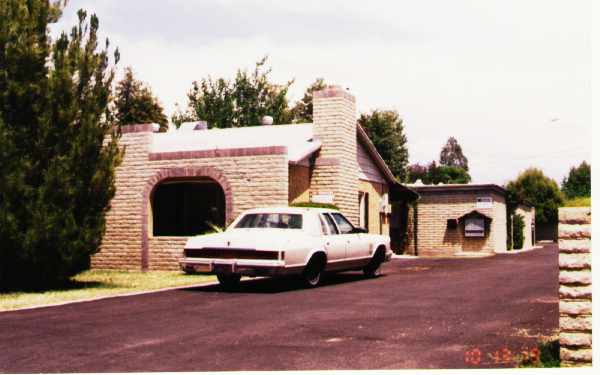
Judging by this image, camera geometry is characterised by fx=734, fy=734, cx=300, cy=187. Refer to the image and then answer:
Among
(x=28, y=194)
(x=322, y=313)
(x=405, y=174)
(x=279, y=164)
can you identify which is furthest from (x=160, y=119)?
(x=322, y=313)

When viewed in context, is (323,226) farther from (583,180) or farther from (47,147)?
(47,147)

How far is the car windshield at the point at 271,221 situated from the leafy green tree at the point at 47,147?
2.97 meters

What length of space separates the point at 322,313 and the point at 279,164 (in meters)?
9.26

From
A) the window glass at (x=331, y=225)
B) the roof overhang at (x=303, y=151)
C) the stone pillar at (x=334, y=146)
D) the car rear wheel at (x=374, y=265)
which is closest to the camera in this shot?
the window glass at (x=331, y=225)

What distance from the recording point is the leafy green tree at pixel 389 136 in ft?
174

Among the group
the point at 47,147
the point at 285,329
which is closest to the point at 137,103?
the point at 47,147

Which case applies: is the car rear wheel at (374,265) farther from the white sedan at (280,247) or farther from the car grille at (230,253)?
the car grille at (230,253)

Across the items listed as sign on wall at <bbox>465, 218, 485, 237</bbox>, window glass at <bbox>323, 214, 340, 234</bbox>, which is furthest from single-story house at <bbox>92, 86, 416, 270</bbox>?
sign on wall at <bbox>465, 218, 485, 237</bbox>

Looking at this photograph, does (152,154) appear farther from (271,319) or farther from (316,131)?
(271,319)

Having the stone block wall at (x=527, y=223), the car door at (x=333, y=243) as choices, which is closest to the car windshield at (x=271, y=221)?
the car door at (x=333, y=243)

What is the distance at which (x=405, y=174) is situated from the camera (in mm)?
56562

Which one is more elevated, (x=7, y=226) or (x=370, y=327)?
(x=7, y=226)

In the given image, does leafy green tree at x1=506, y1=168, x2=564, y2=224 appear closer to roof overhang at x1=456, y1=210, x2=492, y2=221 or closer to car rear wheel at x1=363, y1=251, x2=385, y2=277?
roof overhang at x1=456, y1=210, x2=492, y2=221

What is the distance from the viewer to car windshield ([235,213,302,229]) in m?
14.0
